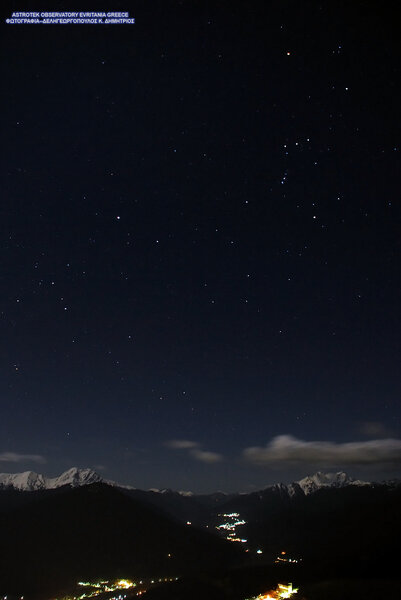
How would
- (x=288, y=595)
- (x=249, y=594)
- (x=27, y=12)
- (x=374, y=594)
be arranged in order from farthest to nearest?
(x=249, y=594) → (x=288, y=595) → (x=374, y=594) → (x=27, y=12)

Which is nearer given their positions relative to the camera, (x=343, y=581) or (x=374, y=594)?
(x=374, y=594)

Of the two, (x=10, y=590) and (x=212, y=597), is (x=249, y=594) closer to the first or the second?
(x=212, y=597)

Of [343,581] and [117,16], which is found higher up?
[117,16]

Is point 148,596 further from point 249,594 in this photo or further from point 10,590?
point 10,590

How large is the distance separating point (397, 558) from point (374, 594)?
6330cm

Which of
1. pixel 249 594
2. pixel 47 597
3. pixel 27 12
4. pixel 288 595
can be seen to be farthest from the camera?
pixel 47 597

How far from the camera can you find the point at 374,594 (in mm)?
143875

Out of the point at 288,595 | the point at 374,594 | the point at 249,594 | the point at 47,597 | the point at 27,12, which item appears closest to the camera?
the point at 27,12

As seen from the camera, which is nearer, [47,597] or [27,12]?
[27,12]

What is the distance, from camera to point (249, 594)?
180875 millimetres

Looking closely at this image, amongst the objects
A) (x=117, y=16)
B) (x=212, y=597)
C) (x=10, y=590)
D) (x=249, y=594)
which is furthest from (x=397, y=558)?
(x=117, y=16)

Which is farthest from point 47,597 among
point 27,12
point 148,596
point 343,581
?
point 27,12

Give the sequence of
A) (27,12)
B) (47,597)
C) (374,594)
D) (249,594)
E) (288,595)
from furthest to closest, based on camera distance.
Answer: (47,597), (249,594), (288,595), (374,594), (27,12)

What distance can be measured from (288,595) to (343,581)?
25.0 metres
